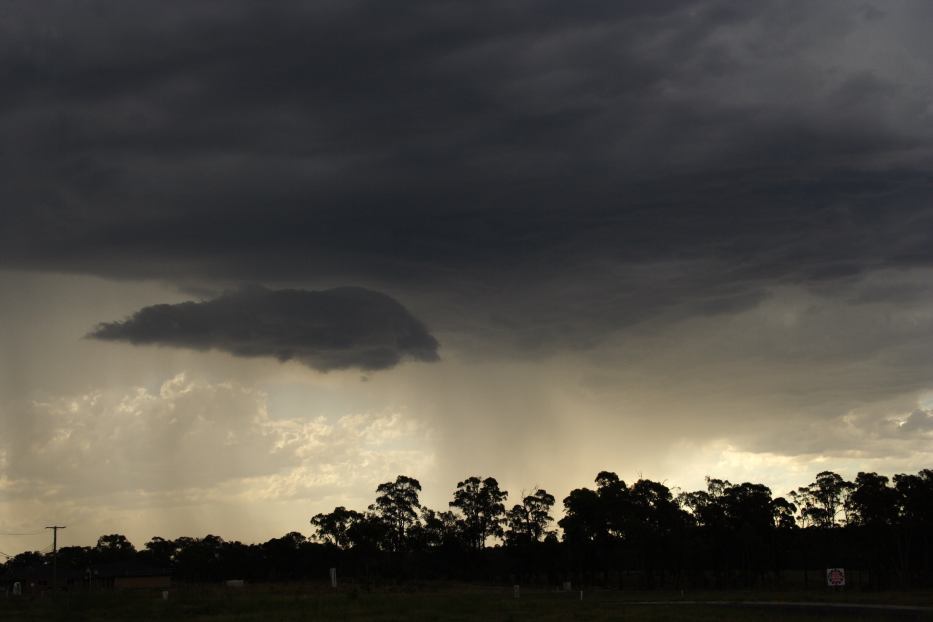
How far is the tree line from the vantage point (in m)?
136

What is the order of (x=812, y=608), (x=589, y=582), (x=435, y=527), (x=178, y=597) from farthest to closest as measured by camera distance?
(x=435, y=527) → (x=589, y=582) → (x=178, y=597) → (x=812, y=608)

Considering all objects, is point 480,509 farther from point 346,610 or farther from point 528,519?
point 346,610

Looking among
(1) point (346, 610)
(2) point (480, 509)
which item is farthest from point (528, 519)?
(1) point (346, 610)

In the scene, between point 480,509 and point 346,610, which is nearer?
point 346,610

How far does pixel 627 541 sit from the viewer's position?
148375 mm

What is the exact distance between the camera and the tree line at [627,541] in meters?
136

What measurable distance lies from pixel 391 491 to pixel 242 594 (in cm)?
9751

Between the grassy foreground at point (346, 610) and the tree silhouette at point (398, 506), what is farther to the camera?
the tree silhouette at point (398, 506)

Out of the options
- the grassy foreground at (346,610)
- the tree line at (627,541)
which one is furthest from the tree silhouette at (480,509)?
the grassy foreground at (346,610)

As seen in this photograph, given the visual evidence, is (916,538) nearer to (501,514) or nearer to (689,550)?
(689,550)

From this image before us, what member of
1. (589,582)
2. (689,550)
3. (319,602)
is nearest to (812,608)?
(319,602)

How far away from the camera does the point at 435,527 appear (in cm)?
17412

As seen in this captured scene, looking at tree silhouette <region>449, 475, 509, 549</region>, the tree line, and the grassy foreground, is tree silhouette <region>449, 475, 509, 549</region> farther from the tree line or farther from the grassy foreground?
the grassy foreground

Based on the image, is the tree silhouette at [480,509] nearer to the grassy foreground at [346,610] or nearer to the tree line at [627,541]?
the tree line at [627,541]
